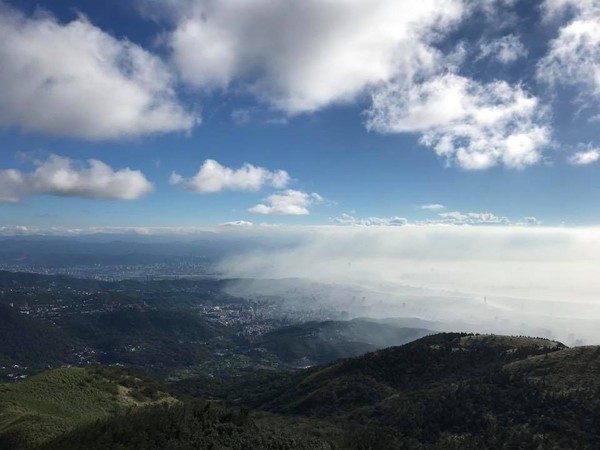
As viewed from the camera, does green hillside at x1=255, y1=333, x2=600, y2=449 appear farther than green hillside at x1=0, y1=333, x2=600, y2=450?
Yes

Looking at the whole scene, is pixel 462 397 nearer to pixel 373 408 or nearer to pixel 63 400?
pixel 373 408

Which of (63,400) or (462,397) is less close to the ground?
(63,400)

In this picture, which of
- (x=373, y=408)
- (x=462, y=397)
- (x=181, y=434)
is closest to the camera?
(x=181, y=434)

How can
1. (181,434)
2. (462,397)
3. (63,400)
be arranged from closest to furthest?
(181,434), (63,400), (462,397)

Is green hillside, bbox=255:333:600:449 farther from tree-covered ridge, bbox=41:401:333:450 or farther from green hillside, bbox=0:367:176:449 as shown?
green hillside, bbox=0:367:176:449

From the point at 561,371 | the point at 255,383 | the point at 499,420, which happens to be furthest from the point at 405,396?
the point at 255,383

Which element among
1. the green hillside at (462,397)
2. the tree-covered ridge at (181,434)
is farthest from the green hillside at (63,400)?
the green hillside at (462,397)

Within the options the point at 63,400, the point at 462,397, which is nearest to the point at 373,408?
the point at 462,397

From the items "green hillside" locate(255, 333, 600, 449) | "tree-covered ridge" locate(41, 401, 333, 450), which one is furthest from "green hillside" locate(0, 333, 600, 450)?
"green hillside" locate(255, 333, 600, 449)
